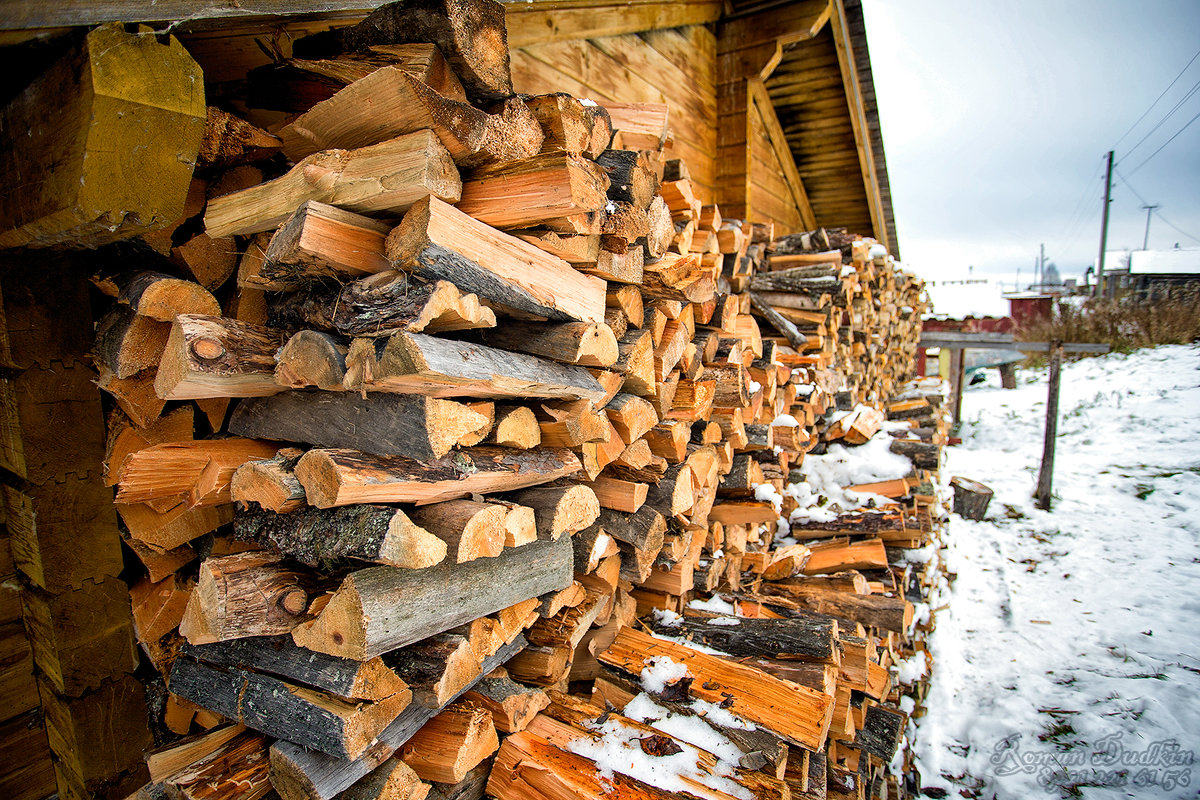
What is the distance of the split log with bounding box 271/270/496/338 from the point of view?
1421 millimetres

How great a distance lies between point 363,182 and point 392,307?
337 millimetres

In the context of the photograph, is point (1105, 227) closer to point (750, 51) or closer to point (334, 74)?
point (750, 51)

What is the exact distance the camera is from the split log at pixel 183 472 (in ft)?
5.35

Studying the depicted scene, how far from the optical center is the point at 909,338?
31.6 ft

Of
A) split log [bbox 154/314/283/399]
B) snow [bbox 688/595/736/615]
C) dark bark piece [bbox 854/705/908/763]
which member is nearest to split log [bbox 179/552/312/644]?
split log [bbox 154/314/283/399]

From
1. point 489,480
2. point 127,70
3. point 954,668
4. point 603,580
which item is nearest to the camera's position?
point 127,70

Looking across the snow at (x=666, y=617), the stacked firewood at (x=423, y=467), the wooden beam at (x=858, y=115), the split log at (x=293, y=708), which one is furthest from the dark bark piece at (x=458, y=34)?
the wooden beam at (x=858, y=115)

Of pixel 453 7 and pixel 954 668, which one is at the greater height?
pixel 453 7

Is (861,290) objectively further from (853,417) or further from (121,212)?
(121,212)

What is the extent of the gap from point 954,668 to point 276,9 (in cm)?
539

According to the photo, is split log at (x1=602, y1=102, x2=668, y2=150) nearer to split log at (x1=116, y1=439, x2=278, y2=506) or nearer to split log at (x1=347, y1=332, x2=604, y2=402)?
split log at (x1=347, y1=332, x2=604, y2=402)

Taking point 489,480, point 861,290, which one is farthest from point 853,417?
point 489,480

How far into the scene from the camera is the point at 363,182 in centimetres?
148

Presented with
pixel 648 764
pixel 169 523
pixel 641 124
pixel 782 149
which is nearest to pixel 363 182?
pixel 169 523
